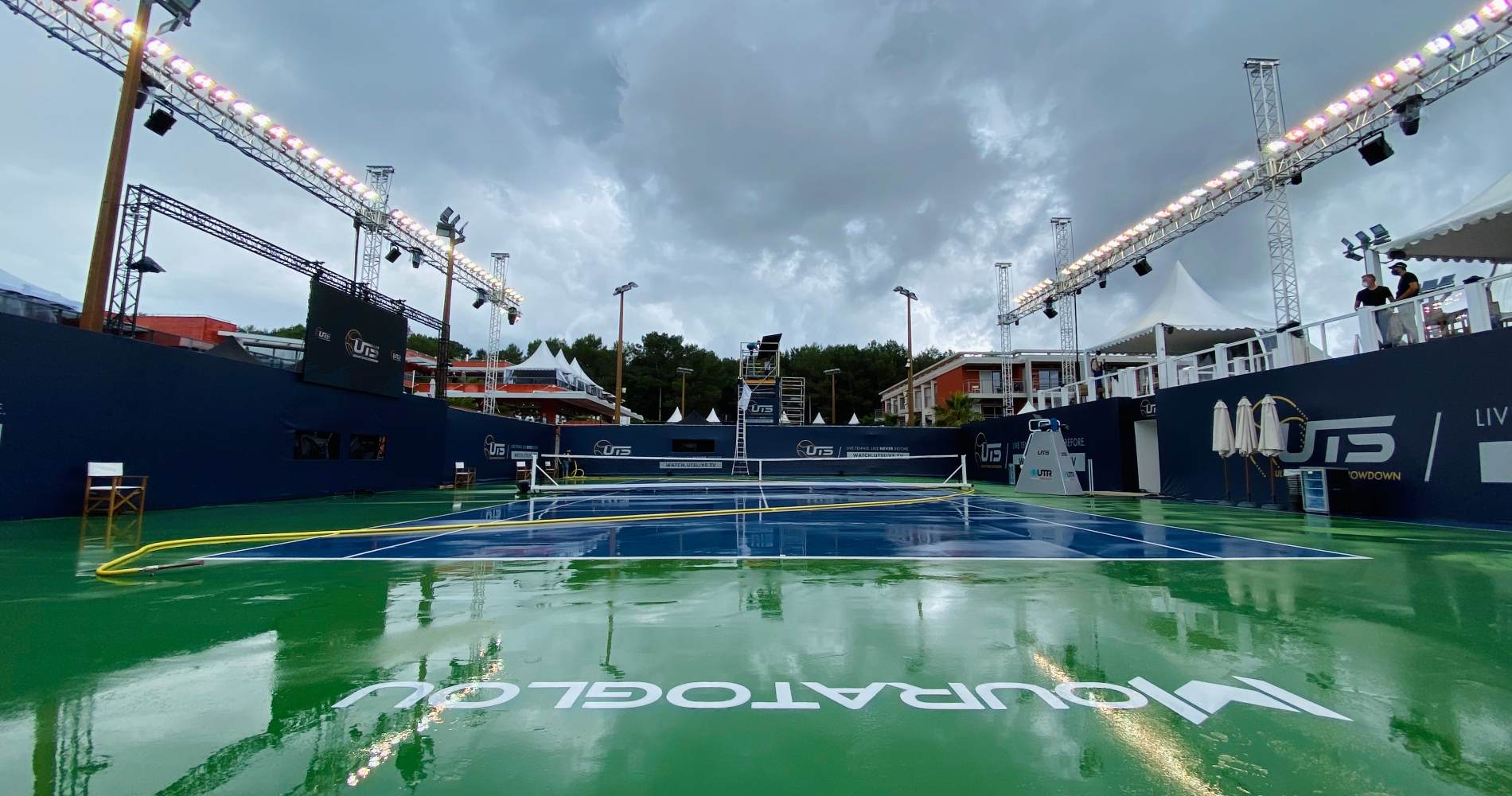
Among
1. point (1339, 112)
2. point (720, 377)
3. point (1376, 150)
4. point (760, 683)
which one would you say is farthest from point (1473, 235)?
point (720, 377)

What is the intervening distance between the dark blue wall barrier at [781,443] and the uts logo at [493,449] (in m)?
5.12

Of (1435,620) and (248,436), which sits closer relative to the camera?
(1435,620)

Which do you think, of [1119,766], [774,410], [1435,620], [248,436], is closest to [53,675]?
[1119,766]

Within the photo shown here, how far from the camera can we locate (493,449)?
2527cm

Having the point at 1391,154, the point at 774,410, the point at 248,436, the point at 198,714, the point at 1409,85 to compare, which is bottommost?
the point at 198,714

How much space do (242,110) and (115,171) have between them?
16.8 feet

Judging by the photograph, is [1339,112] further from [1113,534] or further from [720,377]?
[720,377]

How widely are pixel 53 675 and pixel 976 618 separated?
527 centimetres

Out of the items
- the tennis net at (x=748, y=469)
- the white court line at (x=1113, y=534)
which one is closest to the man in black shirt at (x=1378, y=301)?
the white court line at (x=1113, y=534)

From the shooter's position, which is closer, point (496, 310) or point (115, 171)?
point (115, 171)

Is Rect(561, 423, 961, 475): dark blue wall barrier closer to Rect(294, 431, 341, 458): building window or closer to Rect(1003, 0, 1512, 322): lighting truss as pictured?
Rect(1003, 0, 1512, 322): lighting truss

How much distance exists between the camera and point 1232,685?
3021mm

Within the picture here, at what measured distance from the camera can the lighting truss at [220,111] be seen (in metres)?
11.9

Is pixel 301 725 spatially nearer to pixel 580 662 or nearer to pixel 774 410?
Result: pixel 580 662
